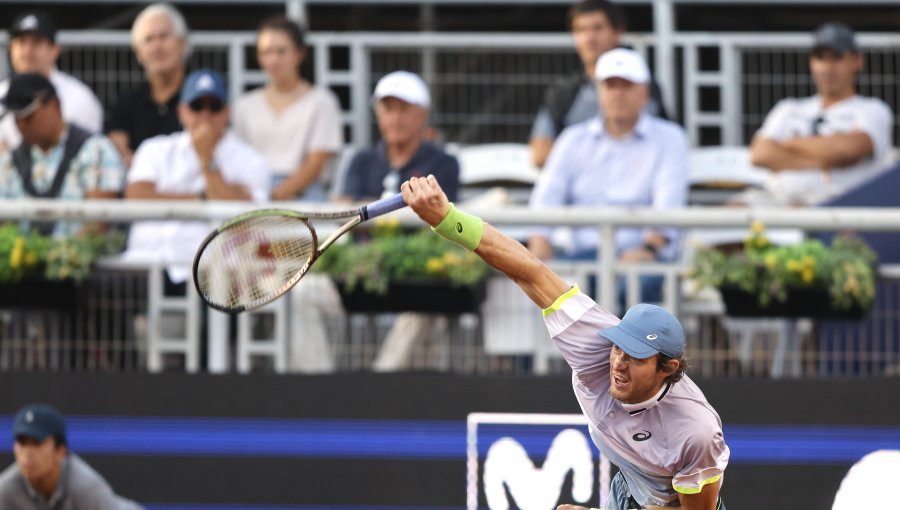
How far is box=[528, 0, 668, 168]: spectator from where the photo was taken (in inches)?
376

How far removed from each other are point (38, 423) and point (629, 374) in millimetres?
3116

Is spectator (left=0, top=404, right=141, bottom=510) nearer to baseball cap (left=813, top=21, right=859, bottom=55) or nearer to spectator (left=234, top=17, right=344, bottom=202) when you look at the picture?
spectator (left=234, top=17, right=344, bottom=202)

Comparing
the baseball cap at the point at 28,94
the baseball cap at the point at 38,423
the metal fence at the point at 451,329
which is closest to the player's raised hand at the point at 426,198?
the metal fence at the point at 451,329

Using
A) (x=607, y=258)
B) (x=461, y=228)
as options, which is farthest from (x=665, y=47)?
(x=461, y=228)

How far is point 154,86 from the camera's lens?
9.93 meters

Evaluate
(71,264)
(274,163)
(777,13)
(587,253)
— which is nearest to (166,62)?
(274,163)

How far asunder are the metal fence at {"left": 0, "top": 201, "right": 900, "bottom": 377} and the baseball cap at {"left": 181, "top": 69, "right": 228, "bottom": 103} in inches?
39.6

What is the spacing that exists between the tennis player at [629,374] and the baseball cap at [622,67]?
2.74 meters

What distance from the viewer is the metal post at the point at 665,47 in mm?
10344

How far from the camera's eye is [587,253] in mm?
8734

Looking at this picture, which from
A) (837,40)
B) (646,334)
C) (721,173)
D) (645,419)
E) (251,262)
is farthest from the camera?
(721,173)

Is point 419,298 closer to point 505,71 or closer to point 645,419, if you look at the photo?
point 645,419

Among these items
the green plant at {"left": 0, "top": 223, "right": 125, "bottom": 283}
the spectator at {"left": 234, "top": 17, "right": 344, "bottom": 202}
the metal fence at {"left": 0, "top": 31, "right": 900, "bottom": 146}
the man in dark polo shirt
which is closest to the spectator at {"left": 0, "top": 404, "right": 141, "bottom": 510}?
the green plant at {"left": 0, "top": 223, "right": 125, "bottom": 283}

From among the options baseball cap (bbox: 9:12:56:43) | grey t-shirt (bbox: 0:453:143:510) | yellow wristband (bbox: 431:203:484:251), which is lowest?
grey t-shirt (bbox: 0:453:143:510)
